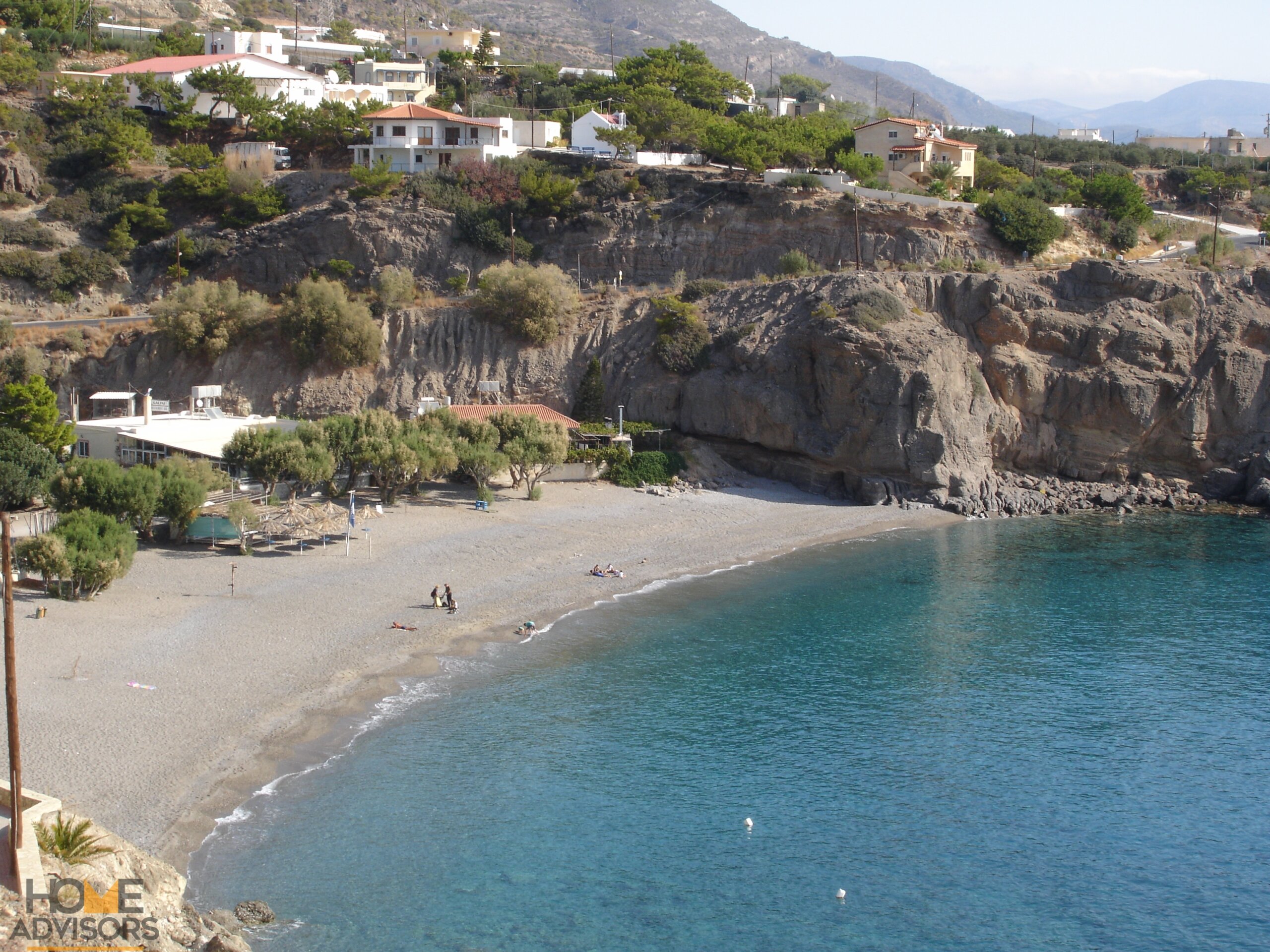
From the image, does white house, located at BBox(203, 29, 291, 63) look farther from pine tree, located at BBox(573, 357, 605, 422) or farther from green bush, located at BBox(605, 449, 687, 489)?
green bush, located at BBox(605, 449, 687, 489)

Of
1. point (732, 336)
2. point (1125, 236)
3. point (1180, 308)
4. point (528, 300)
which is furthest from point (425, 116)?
point (1180, 308)

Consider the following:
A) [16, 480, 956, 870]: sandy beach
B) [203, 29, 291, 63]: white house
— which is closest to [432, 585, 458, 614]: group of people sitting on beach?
[16, 480, 956, 870]: sandy beach

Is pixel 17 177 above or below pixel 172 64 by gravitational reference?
below

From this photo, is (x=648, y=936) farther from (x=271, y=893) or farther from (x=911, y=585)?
(x=911, y=585)

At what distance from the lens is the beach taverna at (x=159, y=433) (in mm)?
40750

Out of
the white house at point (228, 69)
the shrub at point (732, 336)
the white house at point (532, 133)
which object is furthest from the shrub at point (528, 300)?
the white house at point (228, 69)

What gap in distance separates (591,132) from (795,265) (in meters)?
18.9

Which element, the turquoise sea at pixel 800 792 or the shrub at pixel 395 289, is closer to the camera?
the turquoise sea at pixel 800 792

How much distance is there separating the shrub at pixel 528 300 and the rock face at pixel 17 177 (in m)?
29.3

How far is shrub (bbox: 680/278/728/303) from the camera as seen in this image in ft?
177

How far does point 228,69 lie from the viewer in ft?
239

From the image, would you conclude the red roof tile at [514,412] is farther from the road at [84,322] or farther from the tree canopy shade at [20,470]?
the road at [84,322]

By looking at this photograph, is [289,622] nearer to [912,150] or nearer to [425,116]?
[425,116]

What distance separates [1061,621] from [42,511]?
2990 centimetres
